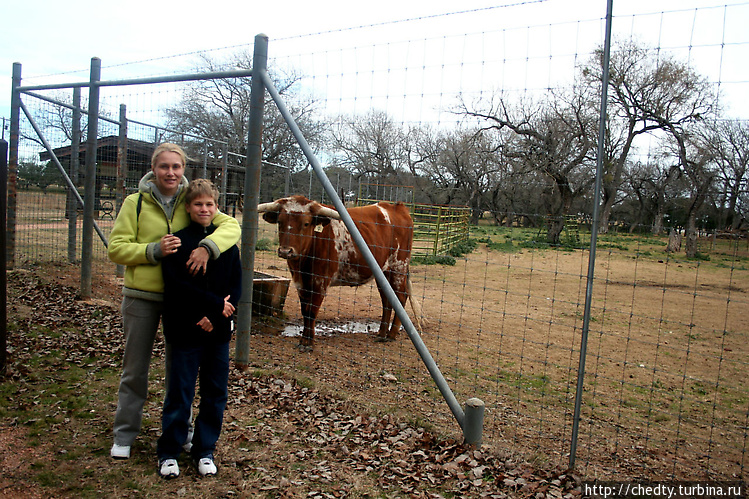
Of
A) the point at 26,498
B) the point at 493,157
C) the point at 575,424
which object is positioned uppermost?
the point at 493,157

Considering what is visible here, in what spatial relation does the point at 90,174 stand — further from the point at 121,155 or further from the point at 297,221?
the point at 121,155

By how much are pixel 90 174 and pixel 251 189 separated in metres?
3.42

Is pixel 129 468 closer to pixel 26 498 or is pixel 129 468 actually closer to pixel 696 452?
pixel 26 498

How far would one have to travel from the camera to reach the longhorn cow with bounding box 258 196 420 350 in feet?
20.2

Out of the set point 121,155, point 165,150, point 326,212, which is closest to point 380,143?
point 326,212

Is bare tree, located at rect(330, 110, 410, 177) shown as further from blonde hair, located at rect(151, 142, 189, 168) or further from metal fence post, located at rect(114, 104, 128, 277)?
metal fence post, located at rect(114, 104, 128, 277)

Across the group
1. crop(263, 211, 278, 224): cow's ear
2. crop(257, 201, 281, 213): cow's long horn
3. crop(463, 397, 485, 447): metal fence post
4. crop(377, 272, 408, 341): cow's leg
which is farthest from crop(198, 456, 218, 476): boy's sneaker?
crop(377, 272, 408, 341): cow's leg

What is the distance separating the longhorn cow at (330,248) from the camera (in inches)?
242

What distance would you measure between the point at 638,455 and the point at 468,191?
10.6 ft

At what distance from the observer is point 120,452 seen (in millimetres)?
3326

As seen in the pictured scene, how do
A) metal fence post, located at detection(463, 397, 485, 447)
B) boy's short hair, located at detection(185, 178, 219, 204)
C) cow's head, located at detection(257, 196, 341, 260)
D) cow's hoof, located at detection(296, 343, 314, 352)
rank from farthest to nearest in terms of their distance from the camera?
1. cow's hoof, located at detection(296, 343, 314, 352)
2. cow's head, located at detection(257, 196, 341, 260)
3. metal fence post, located at detection(463, 397, 485, 447)
4. boy's short hair, located at detection(185, 178, 219, 204)

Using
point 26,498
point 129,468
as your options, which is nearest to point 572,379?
point 129,468

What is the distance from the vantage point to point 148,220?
3.18 meters

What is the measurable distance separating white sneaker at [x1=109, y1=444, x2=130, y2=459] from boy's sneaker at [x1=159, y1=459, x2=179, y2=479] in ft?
1.08
